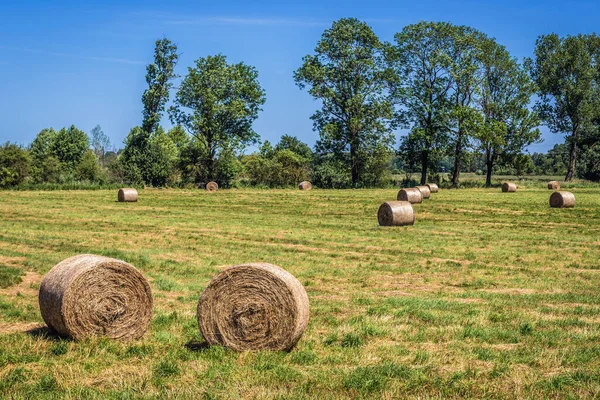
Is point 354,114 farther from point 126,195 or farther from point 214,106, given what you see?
point 126,195

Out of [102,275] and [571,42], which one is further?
[571,42]

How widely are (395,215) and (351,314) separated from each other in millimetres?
18620

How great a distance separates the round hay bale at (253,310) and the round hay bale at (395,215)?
70.0 ft

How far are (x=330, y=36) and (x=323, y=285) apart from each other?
223 ft

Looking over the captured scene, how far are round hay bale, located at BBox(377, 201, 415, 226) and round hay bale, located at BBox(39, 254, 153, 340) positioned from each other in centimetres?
2109

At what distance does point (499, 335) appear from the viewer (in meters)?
11.4

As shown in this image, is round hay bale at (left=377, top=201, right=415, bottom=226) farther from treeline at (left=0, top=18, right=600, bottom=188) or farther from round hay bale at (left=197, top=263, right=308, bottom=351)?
treeline at (left=0, top=18, right=600, bottom=188)

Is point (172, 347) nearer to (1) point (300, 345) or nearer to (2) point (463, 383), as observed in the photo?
(1) point (300, 345)

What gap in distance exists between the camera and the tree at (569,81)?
89500 millimetres

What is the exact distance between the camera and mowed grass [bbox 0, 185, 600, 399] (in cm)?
882

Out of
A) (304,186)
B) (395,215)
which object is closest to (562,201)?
(395,215)

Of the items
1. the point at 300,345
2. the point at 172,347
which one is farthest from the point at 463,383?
the point at 172,347

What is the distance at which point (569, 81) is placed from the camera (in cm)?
9000

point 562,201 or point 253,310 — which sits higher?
point 562,201
